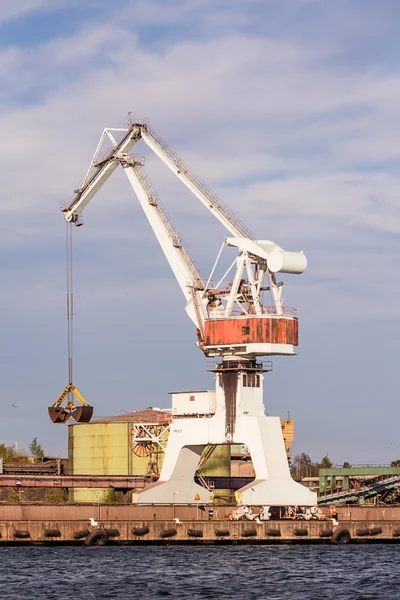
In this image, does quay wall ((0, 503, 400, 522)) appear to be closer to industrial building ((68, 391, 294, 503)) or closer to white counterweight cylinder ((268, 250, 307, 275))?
industrial building ((68, 391, 294, 503))

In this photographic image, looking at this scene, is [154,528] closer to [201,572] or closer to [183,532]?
[183,532]

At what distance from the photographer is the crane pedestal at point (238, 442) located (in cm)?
8788

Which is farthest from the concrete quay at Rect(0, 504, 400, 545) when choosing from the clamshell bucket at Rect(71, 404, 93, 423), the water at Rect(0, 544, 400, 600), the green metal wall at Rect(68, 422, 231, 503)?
the green metal wall at Rect(68, 422, 231, 503)

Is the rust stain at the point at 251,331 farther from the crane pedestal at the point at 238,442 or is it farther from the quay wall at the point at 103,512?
the quay wall at the point at 103,512

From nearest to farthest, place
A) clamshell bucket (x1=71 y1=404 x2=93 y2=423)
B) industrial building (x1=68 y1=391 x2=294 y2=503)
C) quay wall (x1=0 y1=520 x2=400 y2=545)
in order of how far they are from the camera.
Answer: quay wall (x1=0 y1=520 x2=400 y2=545) → clamshell bucket (x1=71 y1=404 x2=93 y2=423) → industrial building (x1=68 y1=391 x2=294 y2=503)

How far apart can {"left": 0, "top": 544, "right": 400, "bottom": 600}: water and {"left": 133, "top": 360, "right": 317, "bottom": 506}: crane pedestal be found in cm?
596

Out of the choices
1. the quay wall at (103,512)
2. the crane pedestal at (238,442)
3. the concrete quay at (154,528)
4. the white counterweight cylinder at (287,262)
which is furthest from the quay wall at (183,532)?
the white counterweight cylinder at (287,262)

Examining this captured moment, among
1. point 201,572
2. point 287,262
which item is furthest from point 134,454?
point 201,572

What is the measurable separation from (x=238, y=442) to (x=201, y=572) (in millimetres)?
21935

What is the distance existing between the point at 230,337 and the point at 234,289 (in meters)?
3.18

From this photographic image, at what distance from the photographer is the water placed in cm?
5975

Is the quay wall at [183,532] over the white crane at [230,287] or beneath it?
beneath

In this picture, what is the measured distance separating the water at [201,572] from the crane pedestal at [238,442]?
5.96 metres

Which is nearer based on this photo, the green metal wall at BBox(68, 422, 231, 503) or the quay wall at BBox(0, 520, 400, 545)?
the quay wall at BBox(0, 520, 400, 545)
